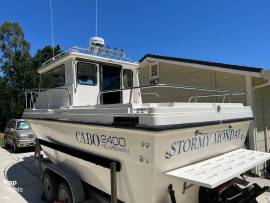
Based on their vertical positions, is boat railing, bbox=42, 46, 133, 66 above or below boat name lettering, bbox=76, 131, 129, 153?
above

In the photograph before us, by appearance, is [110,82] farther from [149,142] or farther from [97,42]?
[149,142]

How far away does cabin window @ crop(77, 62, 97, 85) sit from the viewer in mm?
5480

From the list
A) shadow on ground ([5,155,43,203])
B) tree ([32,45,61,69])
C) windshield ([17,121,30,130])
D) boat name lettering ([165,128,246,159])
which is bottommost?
shadow on ground ([5,155,43,203])

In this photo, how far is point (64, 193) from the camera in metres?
4.60

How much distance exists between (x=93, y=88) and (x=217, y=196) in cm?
323

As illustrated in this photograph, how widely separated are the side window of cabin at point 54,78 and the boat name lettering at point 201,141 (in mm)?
3393

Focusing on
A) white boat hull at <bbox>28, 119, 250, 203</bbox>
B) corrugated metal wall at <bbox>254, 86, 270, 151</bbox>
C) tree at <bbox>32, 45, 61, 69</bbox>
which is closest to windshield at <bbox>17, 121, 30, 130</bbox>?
white boat hull at <bbox>28, 119, 250, 203</bbox>

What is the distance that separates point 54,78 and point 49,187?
2.46 meters

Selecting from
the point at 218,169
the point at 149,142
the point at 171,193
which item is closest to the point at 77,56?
the point at 149,142

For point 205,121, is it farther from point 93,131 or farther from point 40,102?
point 40,102

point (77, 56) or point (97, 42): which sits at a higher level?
point (97, 42)

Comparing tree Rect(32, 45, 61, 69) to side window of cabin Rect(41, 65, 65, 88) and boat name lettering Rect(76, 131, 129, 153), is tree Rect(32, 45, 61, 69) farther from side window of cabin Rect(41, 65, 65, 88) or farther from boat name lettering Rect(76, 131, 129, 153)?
boat name lettering Rect(76, 131, 129, 153)

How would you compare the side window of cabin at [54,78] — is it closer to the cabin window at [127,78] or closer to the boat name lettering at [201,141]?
the cabin window at [127,78]

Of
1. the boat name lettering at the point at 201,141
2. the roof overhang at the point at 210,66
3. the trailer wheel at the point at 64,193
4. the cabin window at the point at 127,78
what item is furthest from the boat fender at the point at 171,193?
the roof overhang at the point at 210,66
